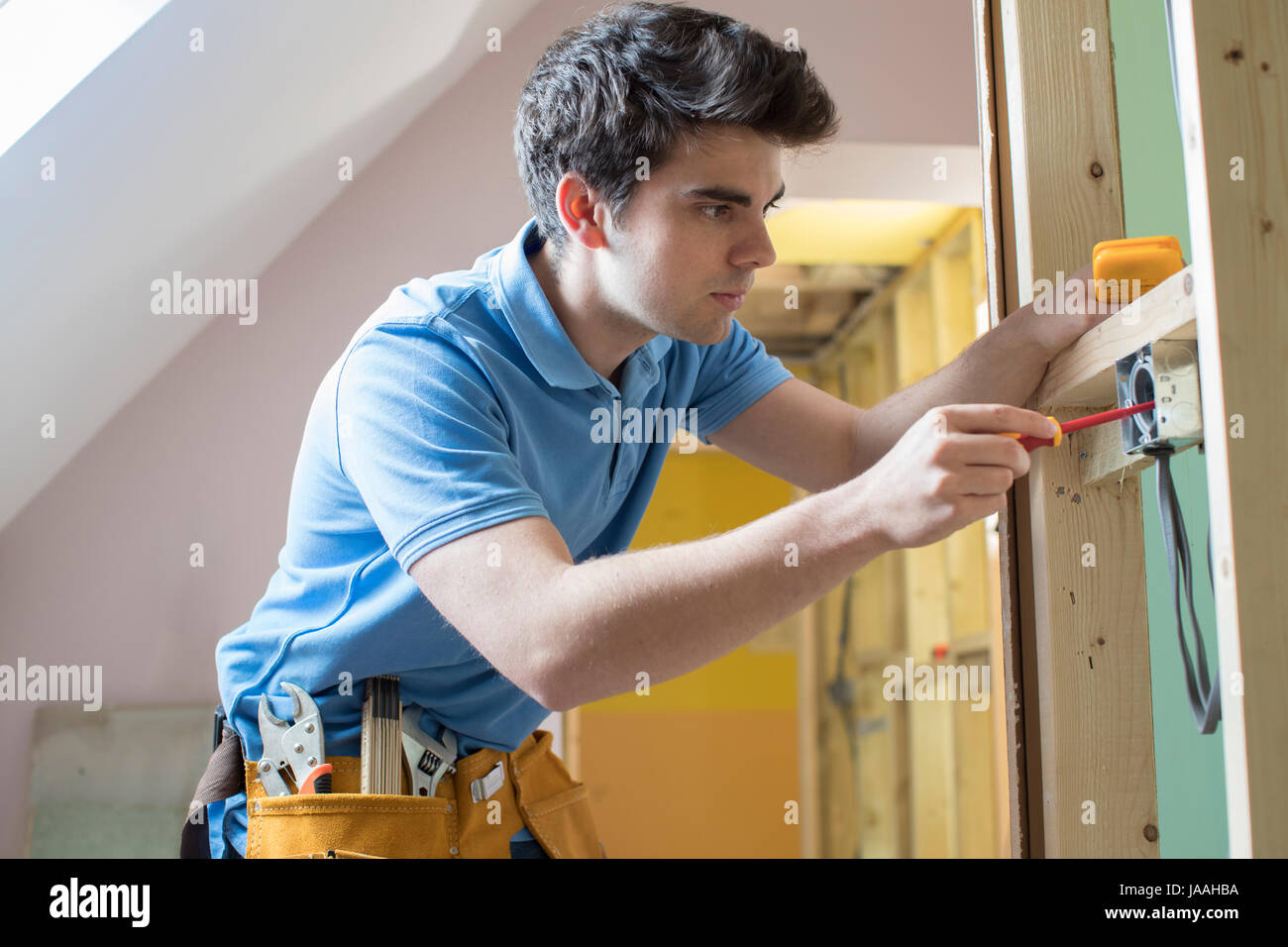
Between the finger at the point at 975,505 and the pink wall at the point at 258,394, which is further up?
the pink wall at the point at 258,394

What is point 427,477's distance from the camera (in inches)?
40.1

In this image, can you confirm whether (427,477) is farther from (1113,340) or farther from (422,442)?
(1113,340)

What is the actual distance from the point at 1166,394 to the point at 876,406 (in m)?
0.54

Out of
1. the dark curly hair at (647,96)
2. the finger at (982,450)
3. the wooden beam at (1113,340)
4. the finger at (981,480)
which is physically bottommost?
the finger at (981,480)

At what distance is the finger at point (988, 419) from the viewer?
0.87m

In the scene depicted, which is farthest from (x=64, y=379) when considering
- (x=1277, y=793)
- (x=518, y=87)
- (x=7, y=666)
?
(x=1277, y=793)

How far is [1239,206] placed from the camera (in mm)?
717

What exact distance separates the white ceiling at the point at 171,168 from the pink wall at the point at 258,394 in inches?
2.3

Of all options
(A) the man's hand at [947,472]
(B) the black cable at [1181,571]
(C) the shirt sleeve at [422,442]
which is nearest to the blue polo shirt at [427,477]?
(C) the shirt sleeve at [422,442]
